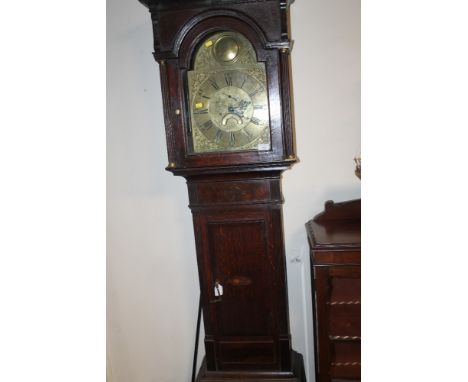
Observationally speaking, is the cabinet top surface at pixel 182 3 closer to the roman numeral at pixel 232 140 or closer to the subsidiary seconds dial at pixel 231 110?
the subsidiary seconds dial at pixel 231 110

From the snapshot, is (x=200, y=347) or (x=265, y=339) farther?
(x=200, y=347)

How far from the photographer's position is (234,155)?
1043 mm

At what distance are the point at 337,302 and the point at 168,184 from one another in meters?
0.91

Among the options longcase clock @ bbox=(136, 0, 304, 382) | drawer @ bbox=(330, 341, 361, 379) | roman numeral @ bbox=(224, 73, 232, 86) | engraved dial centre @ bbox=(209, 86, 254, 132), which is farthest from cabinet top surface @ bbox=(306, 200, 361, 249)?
roman numeral @ bbox=(224, 73, 232, 86)

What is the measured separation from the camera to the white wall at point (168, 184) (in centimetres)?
128

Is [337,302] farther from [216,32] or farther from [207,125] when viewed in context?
[216,32]

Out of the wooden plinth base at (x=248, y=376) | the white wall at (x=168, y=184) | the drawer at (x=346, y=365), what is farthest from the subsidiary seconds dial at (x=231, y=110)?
the wooden plinth base at (x=248, y=376)

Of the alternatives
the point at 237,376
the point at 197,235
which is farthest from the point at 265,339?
the point at 197,235

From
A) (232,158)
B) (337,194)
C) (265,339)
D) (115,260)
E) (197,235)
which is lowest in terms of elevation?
(265,339)

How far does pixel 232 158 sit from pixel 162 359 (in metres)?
1.23
